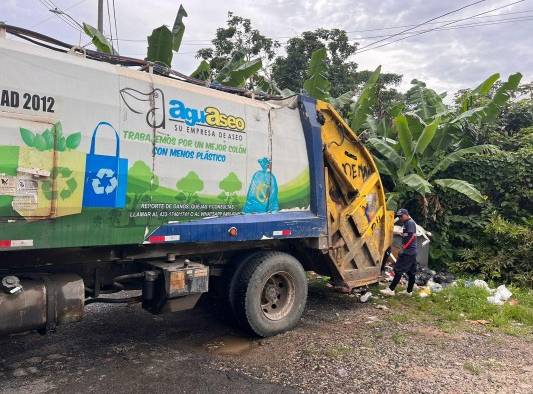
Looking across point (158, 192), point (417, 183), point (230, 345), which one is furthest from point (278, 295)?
point (417, 183)

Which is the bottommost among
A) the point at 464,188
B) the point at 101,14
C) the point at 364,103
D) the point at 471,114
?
the point at 464,188

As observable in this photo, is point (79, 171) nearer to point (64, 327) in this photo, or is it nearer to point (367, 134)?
point (64, 327)

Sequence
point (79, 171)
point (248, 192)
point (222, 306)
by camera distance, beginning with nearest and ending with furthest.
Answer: point (79, 171) < point (248, 192) < point (222, 306)

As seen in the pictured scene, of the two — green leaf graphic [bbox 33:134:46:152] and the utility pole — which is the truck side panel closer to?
green leaf graphic [bbox 33:134:46:152]

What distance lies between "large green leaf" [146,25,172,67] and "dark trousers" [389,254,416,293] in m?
5.27

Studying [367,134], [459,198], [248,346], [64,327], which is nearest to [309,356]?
[248,346]

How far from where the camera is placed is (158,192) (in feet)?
14.5

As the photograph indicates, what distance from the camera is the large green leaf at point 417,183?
9492 millimetres

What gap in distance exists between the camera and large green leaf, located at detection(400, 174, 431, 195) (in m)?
9.49

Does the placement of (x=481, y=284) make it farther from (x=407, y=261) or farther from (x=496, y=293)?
(x=407, y=261)

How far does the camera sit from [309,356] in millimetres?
4930

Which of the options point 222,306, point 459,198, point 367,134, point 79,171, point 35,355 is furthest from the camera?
point 367,134

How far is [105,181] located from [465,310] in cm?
539

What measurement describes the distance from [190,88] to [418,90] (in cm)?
894
